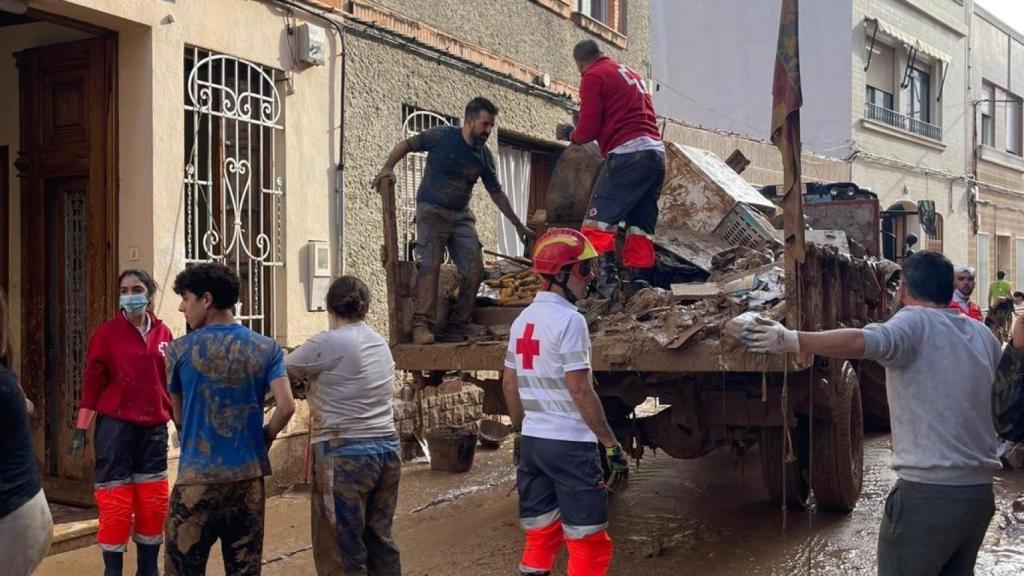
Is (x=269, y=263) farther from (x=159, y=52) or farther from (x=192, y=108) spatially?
(x=159, y=52)

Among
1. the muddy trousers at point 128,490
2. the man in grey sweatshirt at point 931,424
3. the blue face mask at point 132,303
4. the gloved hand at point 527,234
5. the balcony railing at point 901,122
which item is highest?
the balcony railing at point 901,122

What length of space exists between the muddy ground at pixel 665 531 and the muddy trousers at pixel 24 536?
269 cm

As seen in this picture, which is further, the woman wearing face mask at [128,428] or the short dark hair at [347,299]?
the woman wearing face mask at [128,428]

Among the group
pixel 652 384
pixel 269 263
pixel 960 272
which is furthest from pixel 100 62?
pixel 960 272

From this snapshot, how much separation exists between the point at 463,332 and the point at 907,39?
1799cm

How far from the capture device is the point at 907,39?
67.5 feet

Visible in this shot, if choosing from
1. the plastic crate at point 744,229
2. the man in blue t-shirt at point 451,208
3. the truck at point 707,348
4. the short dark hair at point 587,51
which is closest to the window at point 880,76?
the truck at point 707,348

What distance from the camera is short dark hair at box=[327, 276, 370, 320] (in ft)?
14.2

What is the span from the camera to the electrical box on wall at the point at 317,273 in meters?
7.91

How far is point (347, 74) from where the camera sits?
8.33 meters

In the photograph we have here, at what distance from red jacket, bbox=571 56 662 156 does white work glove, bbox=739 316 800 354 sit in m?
2.66

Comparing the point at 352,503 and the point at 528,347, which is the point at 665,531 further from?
the point at 528,347

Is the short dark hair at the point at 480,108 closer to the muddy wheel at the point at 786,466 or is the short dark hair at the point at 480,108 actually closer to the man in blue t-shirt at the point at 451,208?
the man in blue t-shirt at the point at 451,208

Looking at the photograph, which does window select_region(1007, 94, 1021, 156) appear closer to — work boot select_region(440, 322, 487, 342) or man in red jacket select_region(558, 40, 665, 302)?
man in red jacket select_region(558, 40, 665, 302)
